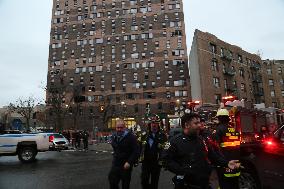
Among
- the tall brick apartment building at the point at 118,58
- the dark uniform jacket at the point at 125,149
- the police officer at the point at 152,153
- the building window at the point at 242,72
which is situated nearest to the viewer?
the dark uniform jacket at the point at 125,149

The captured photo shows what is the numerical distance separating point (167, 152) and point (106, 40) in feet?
277

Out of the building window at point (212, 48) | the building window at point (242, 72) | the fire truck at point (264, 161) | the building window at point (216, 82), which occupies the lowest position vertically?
the fire truck at point (264, 161)

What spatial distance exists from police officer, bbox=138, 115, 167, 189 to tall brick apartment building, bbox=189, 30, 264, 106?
45.9 meters

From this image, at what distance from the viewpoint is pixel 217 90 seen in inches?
2255

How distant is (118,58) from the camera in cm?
8512

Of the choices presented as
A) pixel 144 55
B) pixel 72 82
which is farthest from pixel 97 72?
pixel 144 55

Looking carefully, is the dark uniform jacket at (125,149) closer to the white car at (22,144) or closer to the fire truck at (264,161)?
the fire truck at (264,161)

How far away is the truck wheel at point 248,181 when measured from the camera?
7012 millimetres

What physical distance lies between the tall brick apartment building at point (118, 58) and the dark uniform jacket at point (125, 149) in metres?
68.5

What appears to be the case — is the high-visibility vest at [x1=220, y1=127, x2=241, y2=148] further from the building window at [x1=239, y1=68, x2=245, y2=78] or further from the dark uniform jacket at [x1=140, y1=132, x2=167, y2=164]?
the building window at [x1=239, y1=68, x2=245, y2=78]

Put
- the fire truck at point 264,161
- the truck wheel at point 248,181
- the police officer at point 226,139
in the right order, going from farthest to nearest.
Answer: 1. the truck wheel at point 248,181
2. the police officer at point 226,139
3. the fire truck at point 264,161

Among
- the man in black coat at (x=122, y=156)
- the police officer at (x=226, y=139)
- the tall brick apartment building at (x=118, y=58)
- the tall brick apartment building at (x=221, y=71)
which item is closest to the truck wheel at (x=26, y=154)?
the man in black coat at (x=122, y=156)

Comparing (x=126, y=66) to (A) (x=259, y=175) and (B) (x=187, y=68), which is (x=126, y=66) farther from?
(A) (x=259, y=175)

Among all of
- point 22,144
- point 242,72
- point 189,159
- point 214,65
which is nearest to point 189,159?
point 189,159
